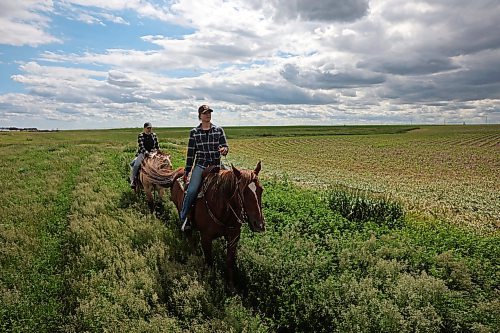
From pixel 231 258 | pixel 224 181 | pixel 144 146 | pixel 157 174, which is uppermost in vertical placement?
pixel 144 146

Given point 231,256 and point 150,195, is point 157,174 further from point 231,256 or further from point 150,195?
point 231,256

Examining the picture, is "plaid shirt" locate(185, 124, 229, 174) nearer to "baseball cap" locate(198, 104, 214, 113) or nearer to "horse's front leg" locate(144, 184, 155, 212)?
"baseball cap" locate(198, 104, 214, 113)

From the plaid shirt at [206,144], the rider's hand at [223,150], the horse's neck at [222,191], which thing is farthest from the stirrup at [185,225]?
the rider's hand at [223,150]

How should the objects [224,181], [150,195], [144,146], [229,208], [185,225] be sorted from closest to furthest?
[229,208] → [224,181] → [185,225] → [150,195] → [144,146]

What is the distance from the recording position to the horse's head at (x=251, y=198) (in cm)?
588

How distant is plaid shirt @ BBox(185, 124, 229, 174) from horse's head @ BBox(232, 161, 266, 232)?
54.7 inches

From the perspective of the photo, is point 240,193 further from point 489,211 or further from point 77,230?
point 489,211

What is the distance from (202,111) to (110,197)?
665 cm

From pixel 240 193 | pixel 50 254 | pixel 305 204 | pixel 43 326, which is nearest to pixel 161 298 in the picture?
pixel 43 326

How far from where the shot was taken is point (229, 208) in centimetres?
644

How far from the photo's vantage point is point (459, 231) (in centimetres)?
930

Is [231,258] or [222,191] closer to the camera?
[222,191]

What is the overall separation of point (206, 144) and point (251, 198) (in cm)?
187

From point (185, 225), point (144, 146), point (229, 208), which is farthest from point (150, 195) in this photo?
point (229, 208)
